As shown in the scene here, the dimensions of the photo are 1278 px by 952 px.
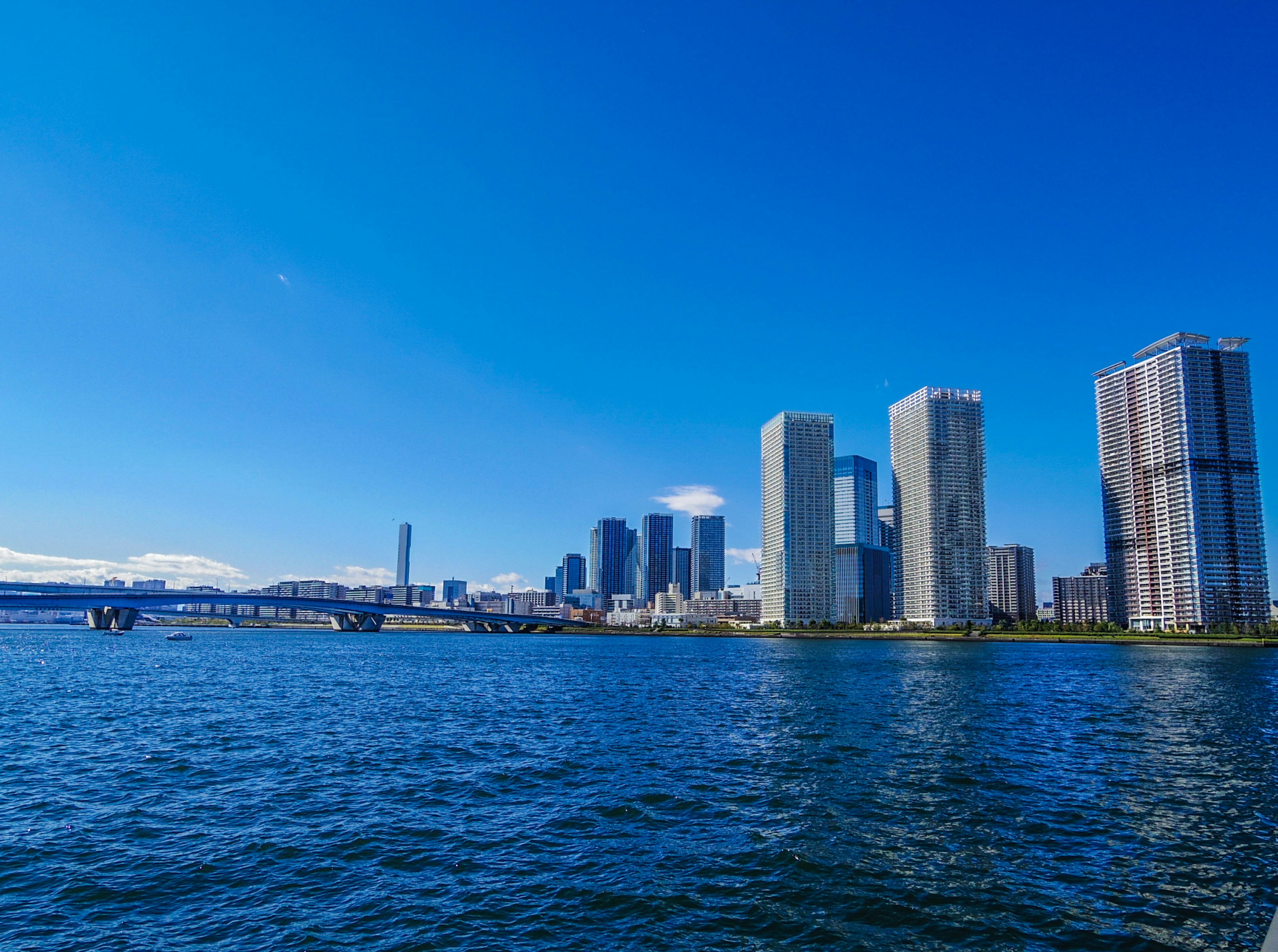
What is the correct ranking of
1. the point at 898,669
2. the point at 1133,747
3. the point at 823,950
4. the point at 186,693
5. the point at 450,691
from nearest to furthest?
the point at 823,950 → the point at 1133,747 → the point at 186,693 → the point at 450,691 → the point at 898,669

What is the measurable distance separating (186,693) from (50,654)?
86645 millimetres

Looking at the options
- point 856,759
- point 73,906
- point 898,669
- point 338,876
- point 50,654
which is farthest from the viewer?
point 50,654

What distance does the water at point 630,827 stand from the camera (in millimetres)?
18406

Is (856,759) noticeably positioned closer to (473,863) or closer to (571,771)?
(571,771)

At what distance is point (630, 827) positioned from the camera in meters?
26.4

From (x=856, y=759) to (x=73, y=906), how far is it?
33085mm

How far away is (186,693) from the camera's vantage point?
221 feet

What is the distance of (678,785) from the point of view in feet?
107

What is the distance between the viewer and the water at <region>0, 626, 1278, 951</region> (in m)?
18.4

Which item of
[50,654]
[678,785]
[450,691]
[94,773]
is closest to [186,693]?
[450,691]

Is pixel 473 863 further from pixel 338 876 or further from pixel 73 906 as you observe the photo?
pixel 73 906

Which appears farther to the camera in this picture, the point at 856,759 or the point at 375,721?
the point at 375,721

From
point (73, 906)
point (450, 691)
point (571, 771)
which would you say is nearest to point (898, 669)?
point (450, 691)

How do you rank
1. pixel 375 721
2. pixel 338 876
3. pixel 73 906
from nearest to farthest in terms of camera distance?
pixel 73 906
pixel 338 876
pixel 375 721
